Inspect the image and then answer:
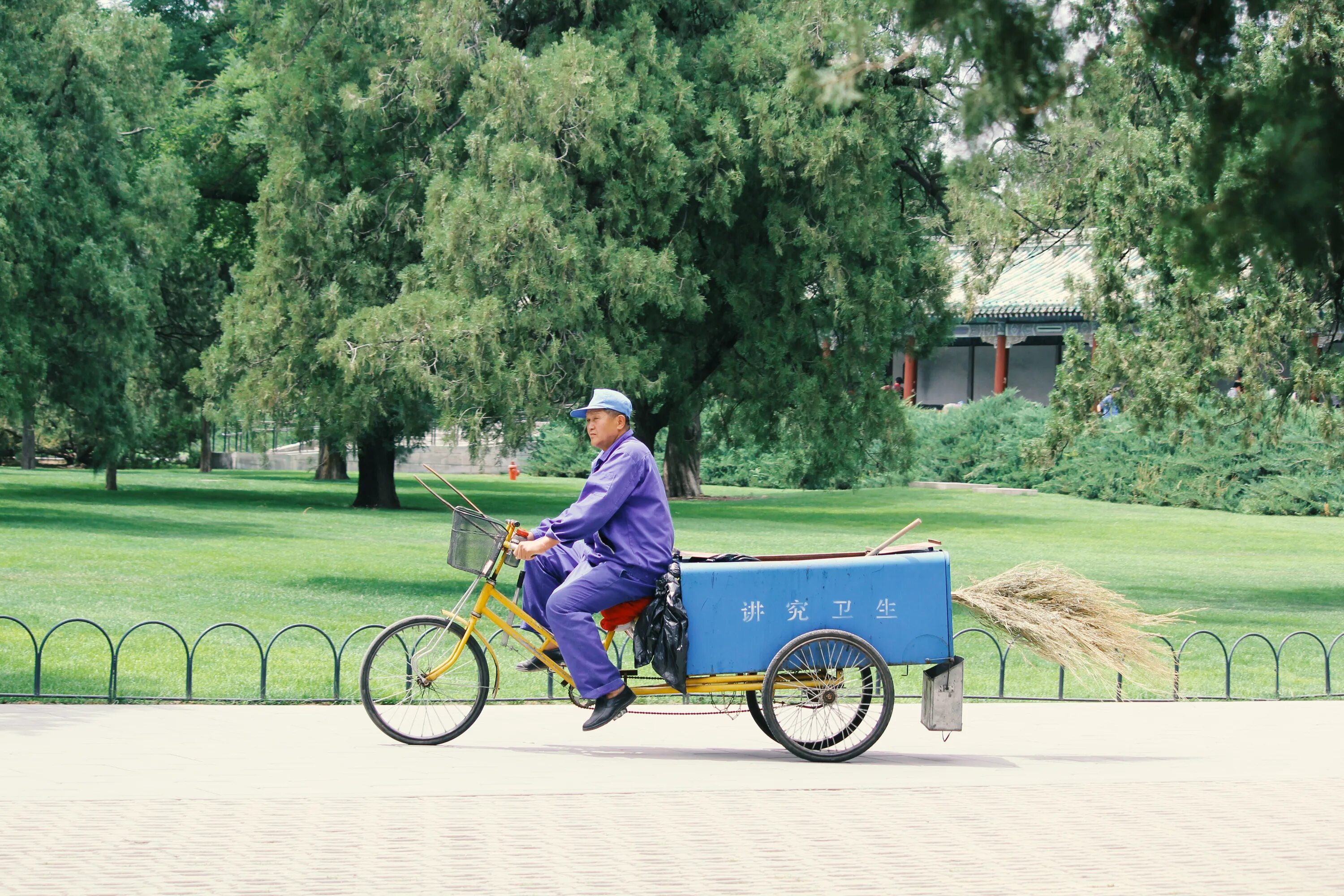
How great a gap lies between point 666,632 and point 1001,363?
39.3 meters

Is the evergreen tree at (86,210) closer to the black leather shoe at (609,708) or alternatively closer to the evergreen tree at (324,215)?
the evergreen tree at (324,215)

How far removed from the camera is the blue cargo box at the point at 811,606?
802 cm

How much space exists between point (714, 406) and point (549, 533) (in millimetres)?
11641

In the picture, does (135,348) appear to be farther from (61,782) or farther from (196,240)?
(61,782)

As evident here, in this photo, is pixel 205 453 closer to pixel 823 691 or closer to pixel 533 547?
pixel 533 547

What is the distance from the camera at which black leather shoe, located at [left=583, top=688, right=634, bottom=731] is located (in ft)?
26.3

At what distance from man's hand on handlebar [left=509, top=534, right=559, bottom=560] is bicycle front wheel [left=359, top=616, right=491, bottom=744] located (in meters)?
0.62

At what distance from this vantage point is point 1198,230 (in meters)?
4.82

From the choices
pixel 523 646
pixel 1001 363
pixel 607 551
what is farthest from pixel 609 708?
pixel 1001 363

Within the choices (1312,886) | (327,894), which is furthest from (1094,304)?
(327,894)

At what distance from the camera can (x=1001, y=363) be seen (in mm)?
45969

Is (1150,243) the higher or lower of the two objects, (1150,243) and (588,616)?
the higher

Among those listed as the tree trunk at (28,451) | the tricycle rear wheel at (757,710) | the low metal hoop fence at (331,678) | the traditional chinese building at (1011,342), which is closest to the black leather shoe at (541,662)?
Result: the low metal hoop fence at (331,678)

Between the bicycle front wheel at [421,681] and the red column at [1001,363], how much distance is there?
38.4 meters
